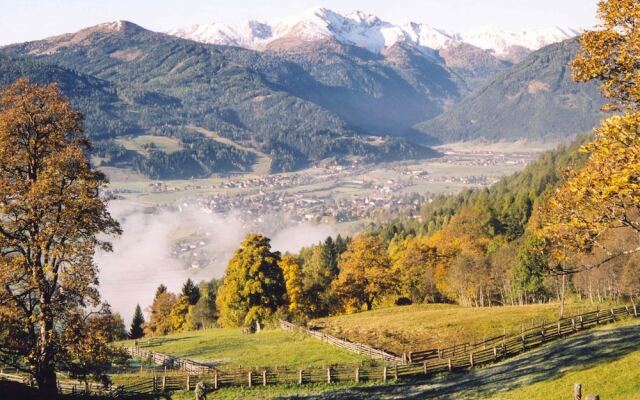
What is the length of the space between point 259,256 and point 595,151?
200 ft

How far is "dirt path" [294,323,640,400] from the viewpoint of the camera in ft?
122

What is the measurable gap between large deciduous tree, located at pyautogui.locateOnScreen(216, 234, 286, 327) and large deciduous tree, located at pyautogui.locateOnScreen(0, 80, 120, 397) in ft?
169

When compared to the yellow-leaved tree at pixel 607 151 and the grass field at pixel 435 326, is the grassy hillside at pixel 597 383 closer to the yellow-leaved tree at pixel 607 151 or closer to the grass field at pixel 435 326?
the yellow-leaved tree at pixel 607 151

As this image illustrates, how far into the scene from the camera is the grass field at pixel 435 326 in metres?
56.4

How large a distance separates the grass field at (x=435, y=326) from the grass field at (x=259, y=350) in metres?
4.56

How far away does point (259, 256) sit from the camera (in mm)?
76875

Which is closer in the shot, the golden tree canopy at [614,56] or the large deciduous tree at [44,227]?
the golden tree canopy at [614,56]

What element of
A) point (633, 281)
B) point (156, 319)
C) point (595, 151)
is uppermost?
point (595, 151)

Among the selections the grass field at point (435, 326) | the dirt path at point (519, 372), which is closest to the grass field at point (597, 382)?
the dirt path at point (519, 372)

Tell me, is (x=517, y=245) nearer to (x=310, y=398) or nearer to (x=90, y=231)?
(x=310, y=398)

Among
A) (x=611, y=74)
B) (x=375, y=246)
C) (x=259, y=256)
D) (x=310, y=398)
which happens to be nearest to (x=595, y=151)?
(x=611, y=74)

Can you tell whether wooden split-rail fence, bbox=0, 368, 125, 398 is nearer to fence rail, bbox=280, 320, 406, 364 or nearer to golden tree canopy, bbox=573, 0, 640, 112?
fence rail, bbox=280, 320, 406, 364

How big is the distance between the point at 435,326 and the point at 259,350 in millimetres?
19724

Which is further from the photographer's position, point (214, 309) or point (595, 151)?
point (214, 309)
